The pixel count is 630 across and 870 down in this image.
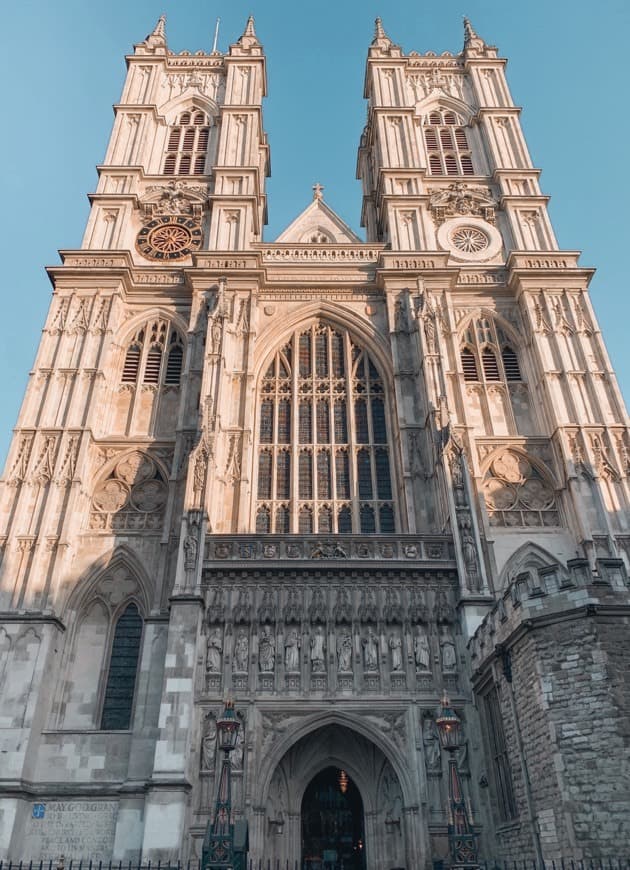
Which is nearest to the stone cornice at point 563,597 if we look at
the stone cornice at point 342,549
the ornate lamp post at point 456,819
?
→ the ornate lamp post at point 456,819

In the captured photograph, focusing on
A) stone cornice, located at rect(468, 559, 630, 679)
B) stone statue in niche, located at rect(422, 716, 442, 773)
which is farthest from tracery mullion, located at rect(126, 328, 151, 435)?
stone cornice, located at rect(468, 559, 630, 679)

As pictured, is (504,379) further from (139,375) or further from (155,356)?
(139,375)

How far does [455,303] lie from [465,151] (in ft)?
→ 32.2

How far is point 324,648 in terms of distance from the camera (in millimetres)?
16938

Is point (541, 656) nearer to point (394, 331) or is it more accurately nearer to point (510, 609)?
point (510, 609)

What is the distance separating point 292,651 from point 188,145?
23.5 meters

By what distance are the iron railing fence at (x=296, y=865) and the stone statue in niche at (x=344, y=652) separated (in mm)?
4132

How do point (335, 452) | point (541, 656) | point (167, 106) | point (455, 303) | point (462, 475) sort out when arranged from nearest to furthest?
point (541, 656) → point (462, 475) → point (335, 452) → point (455, 303) → point (167, 106)

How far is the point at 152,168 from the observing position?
3002cm

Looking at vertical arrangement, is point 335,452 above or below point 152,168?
below

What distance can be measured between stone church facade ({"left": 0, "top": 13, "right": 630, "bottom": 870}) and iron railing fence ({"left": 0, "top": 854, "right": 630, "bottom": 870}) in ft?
0.80

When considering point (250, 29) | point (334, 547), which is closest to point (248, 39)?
point (250, 29)

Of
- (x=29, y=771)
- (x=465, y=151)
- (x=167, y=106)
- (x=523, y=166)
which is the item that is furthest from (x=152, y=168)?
(x=29, y=771)

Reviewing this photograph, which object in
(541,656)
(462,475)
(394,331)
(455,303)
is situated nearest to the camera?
(541,656)
